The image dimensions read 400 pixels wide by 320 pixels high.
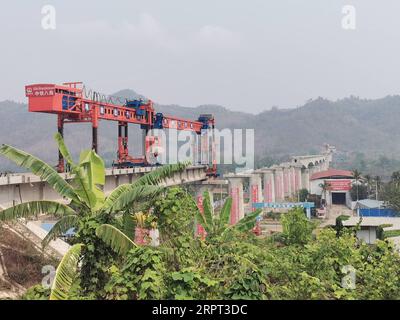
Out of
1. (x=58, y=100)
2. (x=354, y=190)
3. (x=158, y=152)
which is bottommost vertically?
(x=354, y=190)

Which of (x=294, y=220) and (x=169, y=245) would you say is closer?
(x=169, y=245)

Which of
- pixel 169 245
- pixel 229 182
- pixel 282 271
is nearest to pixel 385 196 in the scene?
pixel 229 182

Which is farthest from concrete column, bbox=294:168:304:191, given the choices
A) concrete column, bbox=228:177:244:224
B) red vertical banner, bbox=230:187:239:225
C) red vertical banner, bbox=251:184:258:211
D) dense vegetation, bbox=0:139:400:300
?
dense vegetation, bbox=0:139:400:300

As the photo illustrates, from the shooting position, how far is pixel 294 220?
22391 millimetres

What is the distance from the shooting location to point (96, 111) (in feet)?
107

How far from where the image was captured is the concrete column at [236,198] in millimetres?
46575

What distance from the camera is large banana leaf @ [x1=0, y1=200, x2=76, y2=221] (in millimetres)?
10000

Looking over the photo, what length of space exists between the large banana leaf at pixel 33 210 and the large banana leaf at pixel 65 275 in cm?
130

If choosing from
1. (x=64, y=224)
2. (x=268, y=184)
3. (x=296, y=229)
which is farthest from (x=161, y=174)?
(x=268, y=184)

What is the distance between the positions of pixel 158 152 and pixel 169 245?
34.7m

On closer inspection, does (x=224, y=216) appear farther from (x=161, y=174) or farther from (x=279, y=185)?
(x=279, y=185)

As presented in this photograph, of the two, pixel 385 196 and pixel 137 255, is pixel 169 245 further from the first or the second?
pixel 385 196

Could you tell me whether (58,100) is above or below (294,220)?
above

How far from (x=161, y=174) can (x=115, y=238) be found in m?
2.37
